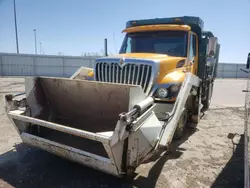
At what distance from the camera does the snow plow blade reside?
2789mm

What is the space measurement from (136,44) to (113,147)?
380 centimetres

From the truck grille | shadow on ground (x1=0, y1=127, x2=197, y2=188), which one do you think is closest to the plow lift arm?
shadow on ground (x1=0, y1=127, x2=197, y2=188)

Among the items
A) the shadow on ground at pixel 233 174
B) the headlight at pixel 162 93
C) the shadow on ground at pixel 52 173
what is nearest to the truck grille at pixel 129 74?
the headlight at pixel 162 93

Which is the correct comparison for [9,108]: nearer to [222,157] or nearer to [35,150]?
[35,150]

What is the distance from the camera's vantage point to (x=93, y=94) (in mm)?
3764

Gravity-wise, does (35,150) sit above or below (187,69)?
below

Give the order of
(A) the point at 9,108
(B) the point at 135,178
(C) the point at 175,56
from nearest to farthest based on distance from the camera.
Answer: (B) the point at 135,178 → (A) the point at 9,108 → (C) the point at 175,56

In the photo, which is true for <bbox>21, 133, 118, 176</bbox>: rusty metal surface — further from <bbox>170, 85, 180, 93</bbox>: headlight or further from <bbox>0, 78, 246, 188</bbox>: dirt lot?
<bbox>170, 85, 180, 93</bbox>: headlight

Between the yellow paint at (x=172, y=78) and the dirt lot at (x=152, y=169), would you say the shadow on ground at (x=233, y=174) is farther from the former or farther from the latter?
the yellow paint at (x=172, y=78)

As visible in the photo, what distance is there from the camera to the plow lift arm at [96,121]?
2.78 m

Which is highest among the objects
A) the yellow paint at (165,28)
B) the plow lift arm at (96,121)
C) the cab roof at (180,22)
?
the cab roof at (180,22)

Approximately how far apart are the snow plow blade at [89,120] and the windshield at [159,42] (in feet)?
7.68

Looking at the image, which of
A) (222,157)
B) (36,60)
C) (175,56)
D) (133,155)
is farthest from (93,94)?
(36,60)

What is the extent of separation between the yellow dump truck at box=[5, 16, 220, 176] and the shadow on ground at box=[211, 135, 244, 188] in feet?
3.48
